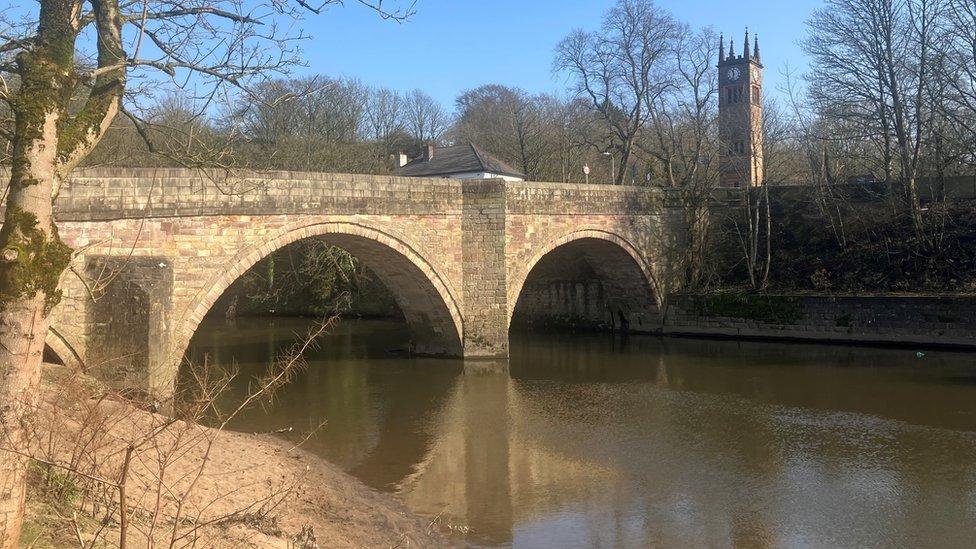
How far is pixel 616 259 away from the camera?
18.1 meters

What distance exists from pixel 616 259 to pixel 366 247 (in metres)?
6.92

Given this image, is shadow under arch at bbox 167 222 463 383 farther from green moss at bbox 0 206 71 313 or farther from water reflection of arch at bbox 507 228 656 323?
green moss at bbox 0 206 71 313

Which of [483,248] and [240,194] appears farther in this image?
[483,248]

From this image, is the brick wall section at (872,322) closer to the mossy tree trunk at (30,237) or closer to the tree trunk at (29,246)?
the mossy tree trunk at (30,237)

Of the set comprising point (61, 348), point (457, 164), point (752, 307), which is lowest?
point (61, 348)

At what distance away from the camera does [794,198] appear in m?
19.5

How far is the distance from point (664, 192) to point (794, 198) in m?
3.52

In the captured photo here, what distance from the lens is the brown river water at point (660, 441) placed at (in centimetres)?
658

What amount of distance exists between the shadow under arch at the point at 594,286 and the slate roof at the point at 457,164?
5105 mm

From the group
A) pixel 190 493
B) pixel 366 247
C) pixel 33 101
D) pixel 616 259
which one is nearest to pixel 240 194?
pixel 366 247

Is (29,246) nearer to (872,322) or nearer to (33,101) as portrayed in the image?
(33,101)

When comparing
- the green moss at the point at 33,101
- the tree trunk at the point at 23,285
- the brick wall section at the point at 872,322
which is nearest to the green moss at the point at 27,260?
the tree trunk at the point at 23,285

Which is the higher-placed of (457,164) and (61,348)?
(457,164)

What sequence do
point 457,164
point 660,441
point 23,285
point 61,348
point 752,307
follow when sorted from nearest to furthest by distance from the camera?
point 23,285, point 61,348, point 660,441, point 752,307, point 457,164
